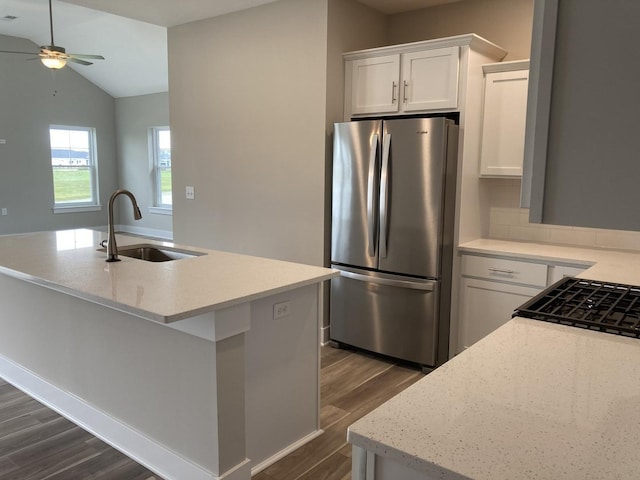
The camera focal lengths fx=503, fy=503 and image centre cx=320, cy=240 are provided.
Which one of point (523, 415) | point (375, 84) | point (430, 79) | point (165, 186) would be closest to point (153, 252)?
point (375, 84)

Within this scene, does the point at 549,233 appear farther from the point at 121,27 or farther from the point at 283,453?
the point at 121,27

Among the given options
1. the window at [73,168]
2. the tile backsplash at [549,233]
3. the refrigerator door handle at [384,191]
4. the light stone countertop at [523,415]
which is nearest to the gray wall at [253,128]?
the refrigerator door handle at [384,191]

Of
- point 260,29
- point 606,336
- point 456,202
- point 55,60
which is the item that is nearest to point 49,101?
point 55,60

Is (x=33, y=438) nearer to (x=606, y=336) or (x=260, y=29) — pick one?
(x=606, y=336)

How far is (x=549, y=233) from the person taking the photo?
146 inches

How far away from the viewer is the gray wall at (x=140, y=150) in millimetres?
9156

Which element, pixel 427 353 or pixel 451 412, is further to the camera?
pixel 427 353

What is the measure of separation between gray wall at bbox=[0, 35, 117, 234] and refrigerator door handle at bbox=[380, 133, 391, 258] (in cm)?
715

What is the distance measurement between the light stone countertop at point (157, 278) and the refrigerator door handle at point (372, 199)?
1113mm

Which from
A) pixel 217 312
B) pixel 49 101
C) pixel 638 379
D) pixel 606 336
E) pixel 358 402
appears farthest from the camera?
pixel 49 101

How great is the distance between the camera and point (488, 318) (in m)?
3.48

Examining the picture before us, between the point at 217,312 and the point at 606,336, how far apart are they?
4.45 feet

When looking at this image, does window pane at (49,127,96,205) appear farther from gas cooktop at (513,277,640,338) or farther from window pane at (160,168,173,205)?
gas cooktop at (513,277,640,338)

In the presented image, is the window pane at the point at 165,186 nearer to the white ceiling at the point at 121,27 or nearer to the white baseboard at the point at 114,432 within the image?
the white ceiling at the point at 121,27
